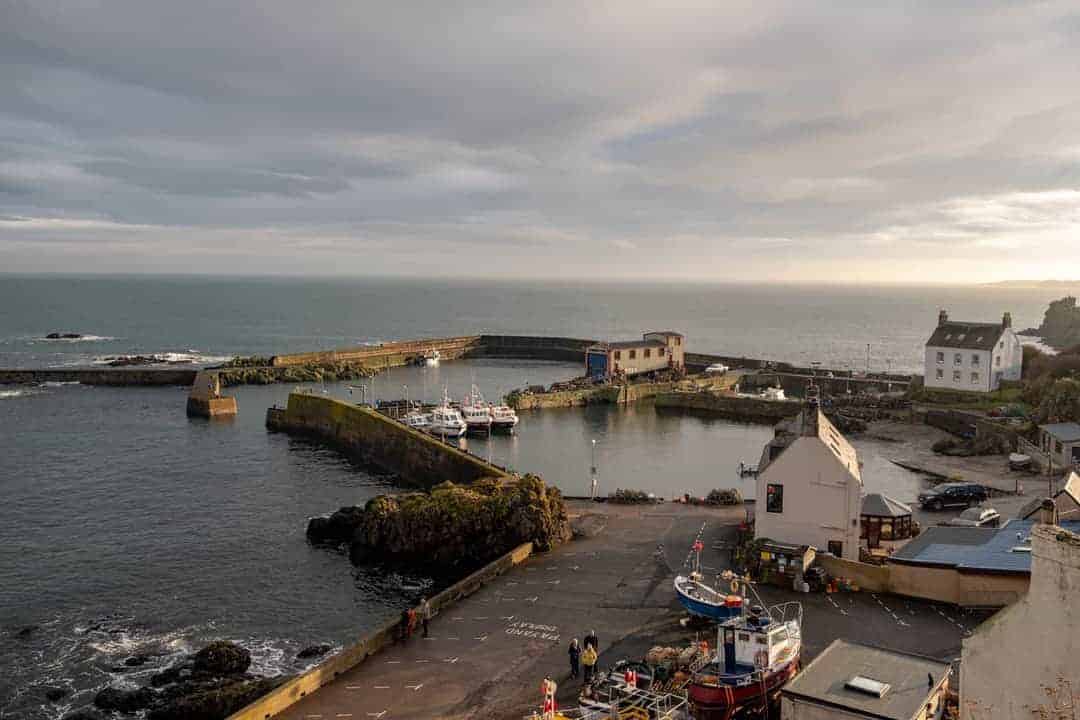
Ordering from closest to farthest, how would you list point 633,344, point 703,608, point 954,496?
1. point 703,608
2. point 954,496
3. point 633,344

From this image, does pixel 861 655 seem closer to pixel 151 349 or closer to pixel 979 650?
pixel 979 650

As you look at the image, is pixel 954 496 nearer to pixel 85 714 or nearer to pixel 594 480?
pixel 594 480

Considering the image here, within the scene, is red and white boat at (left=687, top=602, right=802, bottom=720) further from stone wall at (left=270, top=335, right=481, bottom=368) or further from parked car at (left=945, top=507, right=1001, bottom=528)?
stone wall at (left=270, top=335, right=481, bottom=368)

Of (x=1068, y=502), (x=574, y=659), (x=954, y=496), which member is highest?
(x=1068, y=502)

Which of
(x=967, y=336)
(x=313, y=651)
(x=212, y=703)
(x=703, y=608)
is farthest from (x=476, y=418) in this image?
(x=703, y=608)

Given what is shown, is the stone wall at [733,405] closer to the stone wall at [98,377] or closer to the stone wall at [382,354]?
the stone wall at [382,354]
